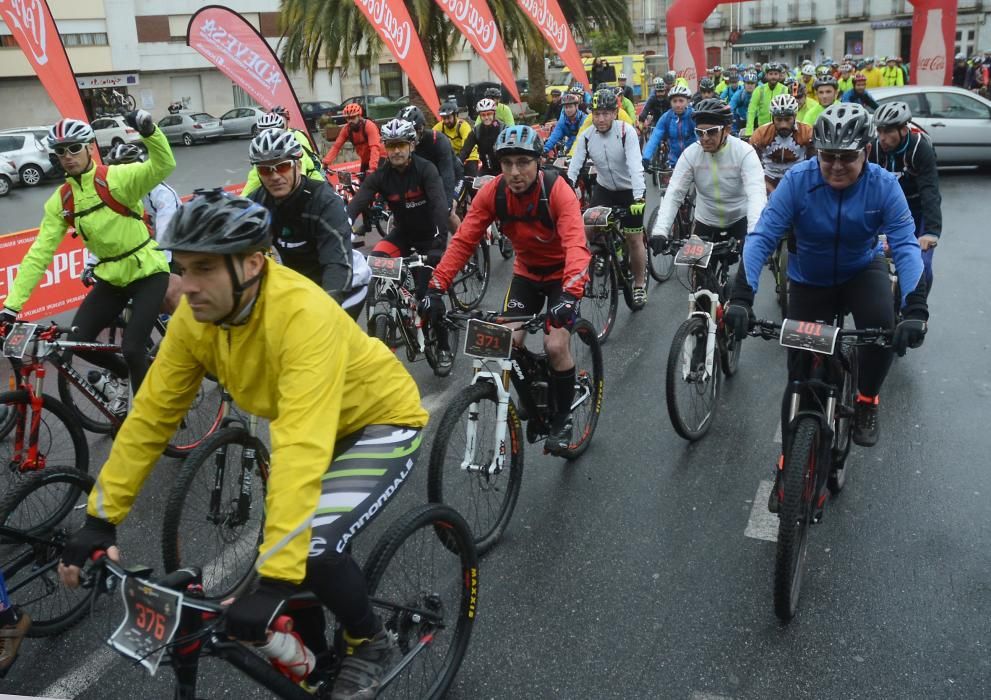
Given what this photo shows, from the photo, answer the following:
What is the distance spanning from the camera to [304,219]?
530cm

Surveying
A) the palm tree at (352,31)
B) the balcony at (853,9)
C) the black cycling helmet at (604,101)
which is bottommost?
the black cycling helmet at (604,101)

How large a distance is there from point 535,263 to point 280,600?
3.53 m

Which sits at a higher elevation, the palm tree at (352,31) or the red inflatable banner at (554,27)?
the palm tree at (352,31)

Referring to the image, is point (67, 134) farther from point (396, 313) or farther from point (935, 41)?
point (935, 41)

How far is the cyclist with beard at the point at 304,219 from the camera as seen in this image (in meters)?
5.06

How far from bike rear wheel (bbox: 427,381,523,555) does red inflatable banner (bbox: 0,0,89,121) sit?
255 inches

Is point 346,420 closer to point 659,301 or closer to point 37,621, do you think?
point 37,621

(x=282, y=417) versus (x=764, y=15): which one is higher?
(x=764, y=15)

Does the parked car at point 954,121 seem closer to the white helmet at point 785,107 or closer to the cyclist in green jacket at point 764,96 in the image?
the cyclist in green jacket at point 764,96

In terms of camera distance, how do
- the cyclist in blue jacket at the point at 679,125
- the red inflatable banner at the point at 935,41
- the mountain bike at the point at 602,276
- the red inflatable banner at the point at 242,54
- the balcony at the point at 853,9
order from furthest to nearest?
the balcony at the point at 853,9 < the red inflatable banner at the point at 935,41 < the cyclist in blue jacket at the point at 679,125 < the red inflatable banner at the point at 242,54 < the mountain bike at the point at 602,276

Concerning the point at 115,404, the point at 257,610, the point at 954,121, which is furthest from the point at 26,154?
the point at 257,610

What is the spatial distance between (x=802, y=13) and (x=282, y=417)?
230 feet

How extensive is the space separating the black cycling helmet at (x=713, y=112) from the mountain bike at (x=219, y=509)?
420cm

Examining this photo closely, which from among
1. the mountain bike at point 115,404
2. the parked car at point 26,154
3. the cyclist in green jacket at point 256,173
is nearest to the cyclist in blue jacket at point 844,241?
the cyclist in green jacket at point 256,173
